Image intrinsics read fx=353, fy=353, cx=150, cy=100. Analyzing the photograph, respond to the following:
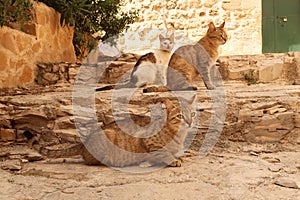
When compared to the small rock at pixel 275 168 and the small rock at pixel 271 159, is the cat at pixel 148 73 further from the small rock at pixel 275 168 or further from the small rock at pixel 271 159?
the small rock at pixel 275 168

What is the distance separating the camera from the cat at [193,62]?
12.8 ft

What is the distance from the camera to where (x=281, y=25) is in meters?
6.97

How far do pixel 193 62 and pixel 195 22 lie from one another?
3617mm

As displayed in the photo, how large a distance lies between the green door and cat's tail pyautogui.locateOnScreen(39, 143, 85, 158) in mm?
5639

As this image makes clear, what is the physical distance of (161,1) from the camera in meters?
7.43

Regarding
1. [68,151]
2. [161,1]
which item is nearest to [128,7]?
[161,1]

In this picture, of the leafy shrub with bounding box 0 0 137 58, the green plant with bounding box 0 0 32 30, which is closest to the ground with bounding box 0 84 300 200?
the green plant with bounding box 0 0 32 30

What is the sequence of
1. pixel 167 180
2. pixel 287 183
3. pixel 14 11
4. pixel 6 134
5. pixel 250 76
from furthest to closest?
pixel 250 76 → pixel 14 11 → pixel 6 134 → pixel 167 180 → pixel 287 183

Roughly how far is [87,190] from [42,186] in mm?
271

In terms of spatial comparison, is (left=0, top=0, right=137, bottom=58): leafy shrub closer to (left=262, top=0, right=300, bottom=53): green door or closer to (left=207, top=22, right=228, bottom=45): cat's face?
(left=207, top=22, right=228, bottom=45): cat's face

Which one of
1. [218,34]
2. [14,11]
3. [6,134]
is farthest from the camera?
[218,34]

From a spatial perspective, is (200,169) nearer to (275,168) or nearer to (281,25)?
(275,168)

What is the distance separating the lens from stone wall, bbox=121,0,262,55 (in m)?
7.21

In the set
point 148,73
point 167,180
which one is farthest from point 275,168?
point 148,73
